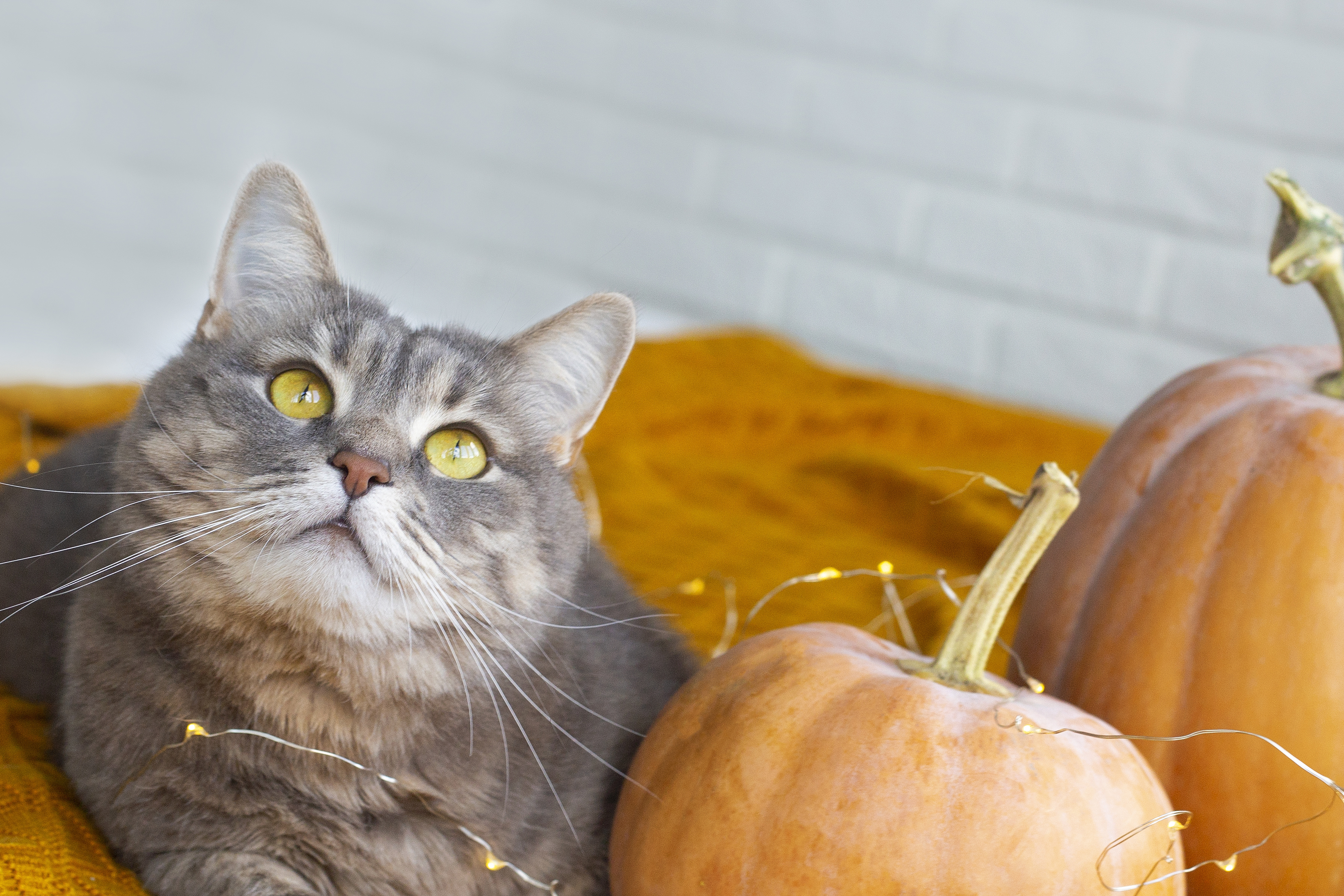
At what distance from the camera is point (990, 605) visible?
2.89 feet

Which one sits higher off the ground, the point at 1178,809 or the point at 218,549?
the point at 218,549

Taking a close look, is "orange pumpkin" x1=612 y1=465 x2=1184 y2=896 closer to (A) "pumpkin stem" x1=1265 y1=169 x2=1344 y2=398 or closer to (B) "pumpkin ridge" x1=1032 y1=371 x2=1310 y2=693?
(B) "pumpkin ridge" x1=1032 y1=371 x2=1310 y2=693

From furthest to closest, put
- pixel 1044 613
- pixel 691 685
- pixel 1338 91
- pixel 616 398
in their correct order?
pixel 1338 91, pixel 616 398, pixel 1044 613, pixel 691 685

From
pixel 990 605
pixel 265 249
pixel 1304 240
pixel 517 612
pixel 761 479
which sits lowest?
pixel 761 479

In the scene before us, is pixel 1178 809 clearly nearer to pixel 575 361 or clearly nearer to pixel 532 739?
pixel 532 739

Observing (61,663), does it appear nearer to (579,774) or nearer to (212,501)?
(212,501)

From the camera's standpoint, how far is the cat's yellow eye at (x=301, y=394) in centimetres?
95

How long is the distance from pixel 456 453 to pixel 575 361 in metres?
0.16

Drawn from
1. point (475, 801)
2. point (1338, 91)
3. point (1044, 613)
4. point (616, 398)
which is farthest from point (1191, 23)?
point (475, 801)

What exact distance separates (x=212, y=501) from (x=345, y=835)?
27cm

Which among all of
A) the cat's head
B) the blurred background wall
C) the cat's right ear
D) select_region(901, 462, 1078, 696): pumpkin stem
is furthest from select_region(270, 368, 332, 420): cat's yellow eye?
the blurred background wall

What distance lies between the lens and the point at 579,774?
40.6 inches

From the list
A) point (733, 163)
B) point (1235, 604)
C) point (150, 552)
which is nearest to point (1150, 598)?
point (1235, 604)

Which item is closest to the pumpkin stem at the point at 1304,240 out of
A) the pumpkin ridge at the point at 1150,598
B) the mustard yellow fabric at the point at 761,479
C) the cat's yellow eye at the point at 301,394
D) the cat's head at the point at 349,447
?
the pumpkin ridge at the point at 1150,598
